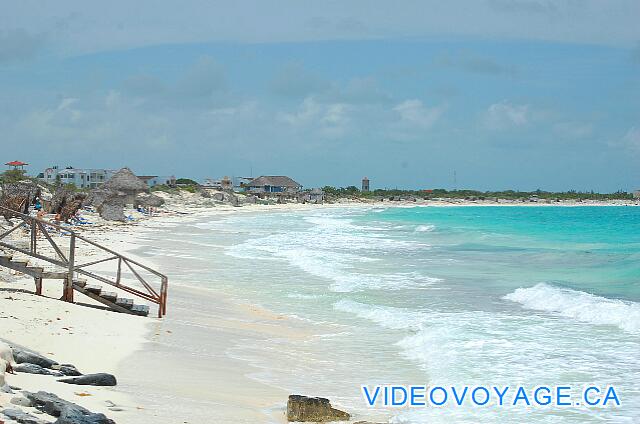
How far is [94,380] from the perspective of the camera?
24.7 feet

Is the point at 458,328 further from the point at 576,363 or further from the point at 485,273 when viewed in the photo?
the point at 485,273

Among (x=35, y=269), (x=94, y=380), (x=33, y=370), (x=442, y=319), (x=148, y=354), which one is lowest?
(x=148, y=354)

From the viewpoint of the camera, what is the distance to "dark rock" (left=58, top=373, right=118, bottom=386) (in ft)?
24.0

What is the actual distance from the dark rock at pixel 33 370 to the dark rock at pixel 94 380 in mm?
264

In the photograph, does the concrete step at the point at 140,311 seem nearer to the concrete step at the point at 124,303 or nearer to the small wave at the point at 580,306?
the concrete step at the point at 124,303

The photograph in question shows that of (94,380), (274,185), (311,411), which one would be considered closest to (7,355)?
(94,380)

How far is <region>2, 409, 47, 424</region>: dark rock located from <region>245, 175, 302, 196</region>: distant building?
355ft

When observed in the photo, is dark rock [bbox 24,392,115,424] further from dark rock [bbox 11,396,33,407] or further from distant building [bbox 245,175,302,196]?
distant building [bbox 245,175,302,196]

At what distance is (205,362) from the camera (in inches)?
397

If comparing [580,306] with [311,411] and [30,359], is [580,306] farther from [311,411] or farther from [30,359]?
[30,359]

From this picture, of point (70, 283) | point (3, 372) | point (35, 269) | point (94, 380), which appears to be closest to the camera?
point (3, 372)

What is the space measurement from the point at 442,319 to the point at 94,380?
26.0ft

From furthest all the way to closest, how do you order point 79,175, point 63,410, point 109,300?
point 79,175 → point 109,300 → point 63,410

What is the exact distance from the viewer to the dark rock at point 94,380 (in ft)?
24.0
